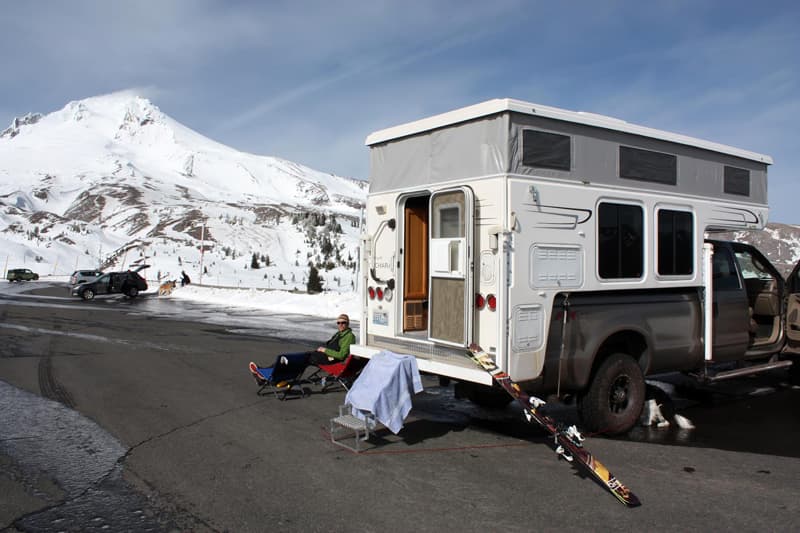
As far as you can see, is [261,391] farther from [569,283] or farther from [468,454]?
[569,283]

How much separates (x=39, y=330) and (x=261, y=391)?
406 inches

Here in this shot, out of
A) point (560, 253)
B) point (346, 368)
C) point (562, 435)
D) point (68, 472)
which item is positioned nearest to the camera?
point (68, 472)

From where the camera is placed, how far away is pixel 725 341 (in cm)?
781

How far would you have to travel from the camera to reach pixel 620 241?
6777mm

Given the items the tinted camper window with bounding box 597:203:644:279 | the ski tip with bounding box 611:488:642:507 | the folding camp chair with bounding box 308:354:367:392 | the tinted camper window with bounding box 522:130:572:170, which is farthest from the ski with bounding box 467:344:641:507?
the folding camp chair with bounding box 308:354:367:392

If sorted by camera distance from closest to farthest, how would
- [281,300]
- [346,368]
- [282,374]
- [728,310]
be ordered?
[728,310]
[346,368]
[282,374]
[281,300]

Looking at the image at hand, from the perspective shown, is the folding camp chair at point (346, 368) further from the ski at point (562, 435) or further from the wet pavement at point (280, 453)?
the ski at point (562, 435)

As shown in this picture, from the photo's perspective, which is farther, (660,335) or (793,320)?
(793,320)

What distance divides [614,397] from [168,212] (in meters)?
86.5

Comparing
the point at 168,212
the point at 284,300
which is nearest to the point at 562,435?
the point at 284,300

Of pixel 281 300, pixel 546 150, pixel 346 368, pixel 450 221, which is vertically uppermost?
pixel 546 150

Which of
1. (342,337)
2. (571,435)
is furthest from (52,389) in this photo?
(571,435)

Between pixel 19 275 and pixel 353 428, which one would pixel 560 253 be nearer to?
pixel 353 428

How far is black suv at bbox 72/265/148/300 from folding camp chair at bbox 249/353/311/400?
25.1 metres
